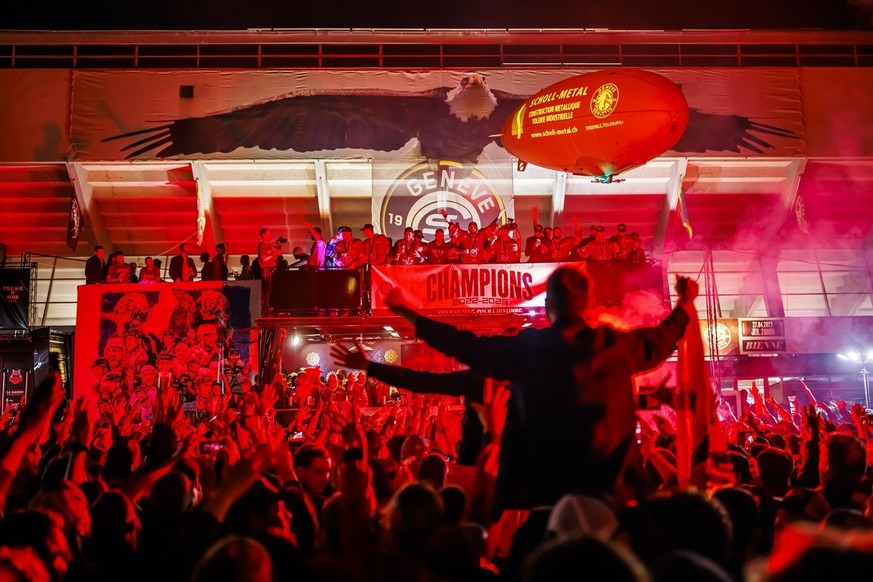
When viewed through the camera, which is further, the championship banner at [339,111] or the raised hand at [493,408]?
the championship banner at [339,111]

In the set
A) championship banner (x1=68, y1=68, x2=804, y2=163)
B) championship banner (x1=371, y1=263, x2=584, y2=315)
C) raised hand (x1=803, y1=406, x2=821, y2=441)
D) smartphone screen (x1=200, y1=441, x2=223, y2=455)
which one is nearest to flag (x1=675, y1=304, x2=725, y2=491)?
raised hand (x1=803, y1=406, x2=821, y2=441)

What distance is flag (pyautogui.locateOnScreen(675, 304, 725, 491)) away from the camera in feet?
14.3

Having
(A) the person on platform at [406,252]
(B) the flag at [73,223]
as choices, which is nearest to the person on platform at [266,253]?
(A) the person on platform at [406,252]

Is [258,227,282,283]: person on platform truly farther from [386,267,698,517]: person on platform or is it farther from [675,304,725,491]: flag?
[386,267,698,517]: person on platform

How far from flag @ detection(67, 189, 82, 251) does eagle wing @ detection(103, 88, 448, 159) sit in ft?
7.28

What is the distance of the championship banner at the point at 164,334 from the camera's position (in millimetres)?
16953

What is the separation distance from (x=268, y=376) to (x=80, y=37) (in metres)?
11.7

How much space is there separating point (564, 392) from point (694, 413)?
136 centimetres

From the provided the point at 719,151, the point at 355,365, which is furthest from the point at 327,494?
the point at 719,151

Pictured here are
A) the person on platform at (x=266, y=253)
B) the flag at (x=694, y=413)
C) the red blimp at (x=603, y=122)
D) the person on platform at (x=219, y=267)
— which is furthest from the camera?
the person on platform at (x=219, y=267)

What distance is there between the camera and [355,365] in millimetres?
4152

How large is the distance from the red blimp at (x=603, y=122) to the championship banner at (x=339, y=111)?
1028cm

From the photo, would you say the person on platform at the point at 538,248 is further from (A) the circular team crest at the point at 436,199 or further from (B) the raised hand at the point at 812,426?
(B) the raised hand at the point at 812,426

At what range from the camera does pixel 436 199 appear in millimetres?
20297
